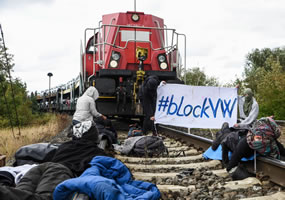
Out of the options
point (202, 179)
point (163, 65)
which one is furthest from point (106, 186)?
point (163, 65)

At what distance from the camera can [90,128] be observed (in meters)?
3.94

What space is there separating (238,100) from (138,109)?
301cm

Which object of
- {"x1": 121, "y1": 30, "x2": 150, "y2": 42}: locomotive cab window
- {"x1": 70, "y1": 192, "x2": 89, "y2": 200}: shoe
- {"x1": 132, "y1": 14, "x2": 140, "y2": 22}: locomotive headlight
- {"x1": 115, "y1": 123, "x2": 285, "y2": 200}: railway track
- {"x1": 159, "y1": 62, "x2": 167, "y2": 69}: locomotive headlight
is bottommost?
{"x1": 115, "y1": 123, "x2": 285, "y2": 200}: railway track

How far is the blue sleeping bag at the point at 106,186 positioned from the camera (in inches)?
85.4

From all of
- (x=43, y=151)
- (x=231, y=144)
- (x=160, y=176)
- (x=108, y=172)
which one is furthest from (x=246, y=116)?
(x=43, y=151)

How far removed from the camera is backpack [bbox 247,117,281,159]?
3521 millimetres

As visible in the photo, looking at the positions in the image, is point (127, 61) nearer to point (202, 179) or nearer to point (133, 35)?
point (133, 35)

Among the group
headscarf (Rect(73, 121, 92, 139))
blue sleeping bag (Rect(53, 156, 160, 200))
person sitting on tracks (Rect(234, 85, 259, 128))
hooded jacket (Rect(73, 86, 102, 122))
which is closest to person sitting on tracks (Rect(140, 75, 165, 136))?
hooded jacket (Rect(73, 86, 102, 122))

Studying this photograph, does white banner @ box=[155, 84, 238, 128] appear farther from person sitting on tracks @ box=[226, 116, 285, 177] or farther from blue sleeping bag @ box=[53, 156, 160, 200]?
blue sleeping bag @ box=[53, 156, 160, 200]

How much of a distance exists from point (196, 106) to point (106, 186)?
14.5ft

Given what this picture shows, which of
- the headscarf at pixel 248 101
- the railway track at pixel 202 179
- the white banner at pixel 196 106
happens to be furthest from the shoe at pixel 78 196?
the white banner at pixel 196 106

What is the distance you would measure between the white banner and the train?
1.79m

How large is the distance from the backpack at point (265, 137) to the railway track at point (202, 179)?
15 cm

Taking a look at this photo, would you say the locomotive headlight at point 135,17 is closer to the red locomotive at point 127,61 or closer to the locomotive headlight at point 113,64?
the red locomotive at point 127,61
